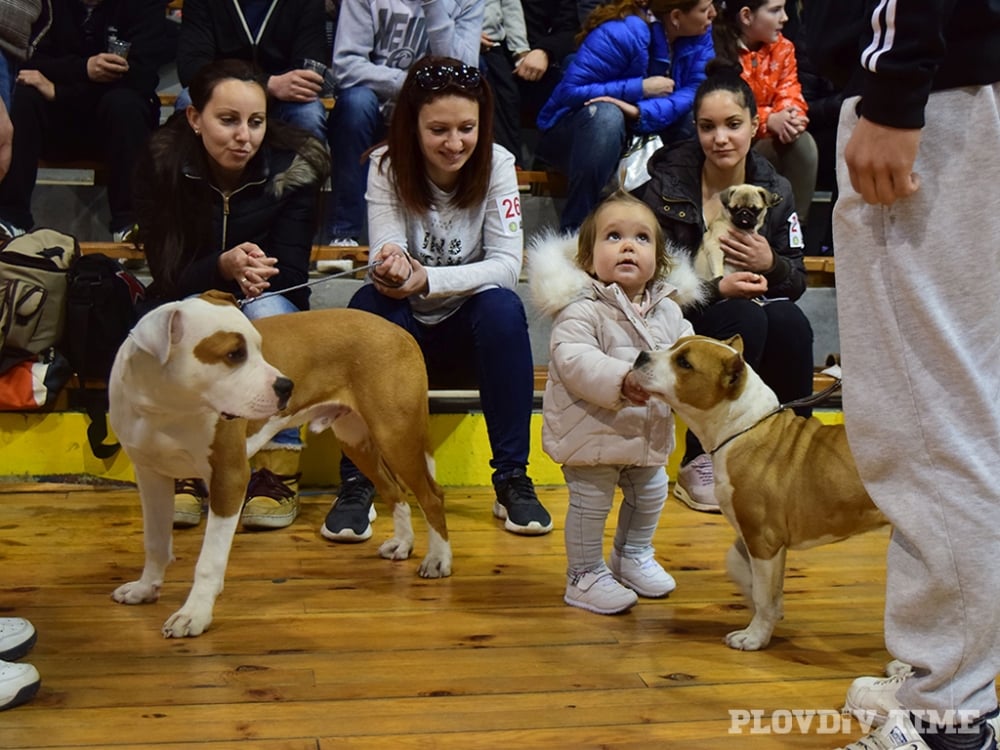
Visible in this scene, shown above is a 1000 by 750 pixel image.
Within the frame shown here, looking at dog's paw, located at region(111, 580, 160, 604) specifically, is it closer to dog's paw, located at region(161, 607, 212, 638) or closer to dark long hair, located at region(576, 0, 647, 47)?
dog's paw, located at region(161, 607, 212, 638)

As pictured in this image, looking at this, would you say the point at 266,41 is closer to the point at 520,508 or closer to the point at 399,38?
the point at 399,38

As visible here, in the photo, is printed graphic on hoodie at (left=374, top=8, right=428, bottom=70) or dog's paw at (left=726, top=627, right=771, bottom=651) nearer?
dog's paw at (left=726, top=627, right=771, bottom=651)

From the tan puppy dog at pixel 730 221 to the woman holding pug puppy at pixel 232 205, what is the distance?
138cm

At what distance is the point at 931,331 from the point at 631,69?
3296 mm

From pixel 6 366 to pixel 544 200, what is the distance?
237cm

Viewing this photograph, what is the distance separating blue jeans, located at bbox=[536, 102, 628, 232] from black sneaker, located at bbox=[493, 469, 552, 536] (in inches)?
52.4

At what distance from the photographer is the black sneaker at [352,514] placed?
3.44 meters

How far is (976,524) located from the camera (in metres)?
1.73

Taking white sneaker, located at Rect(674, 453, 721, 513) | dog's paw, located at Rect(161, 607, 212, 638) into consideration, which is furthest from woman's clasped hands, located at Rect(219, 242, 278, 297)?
white sneaker, located at Rect(674, 453, 721, 513)

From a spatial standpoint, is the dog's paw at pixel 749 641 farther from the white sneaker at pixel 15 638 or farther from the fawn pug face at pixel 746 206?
the fawn pug face at pixel 746 206

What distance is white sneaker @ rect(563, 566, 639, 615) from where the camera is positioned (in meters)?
2.83

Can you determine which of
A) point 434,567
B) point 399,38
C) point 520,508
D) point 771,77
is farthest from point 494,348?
point 771,77

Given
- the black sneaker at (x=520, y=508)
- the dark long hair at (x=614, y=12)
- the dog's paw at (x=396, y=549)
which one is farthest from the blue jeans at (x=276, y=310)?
the dark long hair at (x=614, y=12)

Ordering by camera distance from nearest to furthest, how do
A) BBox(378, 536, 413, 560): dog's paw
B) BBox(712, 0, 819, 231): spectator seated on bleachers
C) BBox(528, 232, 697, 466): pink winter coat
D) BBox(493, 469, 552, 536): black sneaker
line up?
BBox(528, 232, 697, 466): pink winter coat < BBox(378, 536, 413, 560): dog's paw < BBox(493, 469, 552, 536): black sneaker < BBox(712, 0, 819, 231): spectator seated on bleachers
